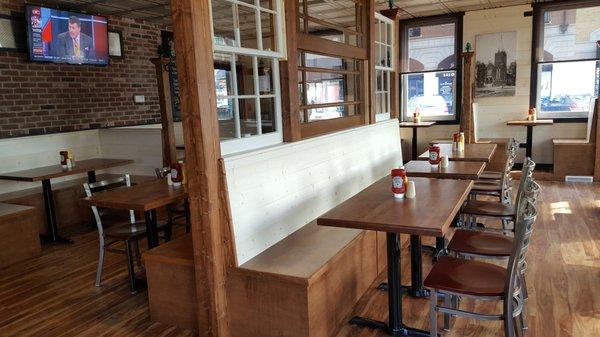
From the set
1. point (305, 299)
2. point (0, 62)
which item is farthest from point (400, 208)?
point (0, 62)

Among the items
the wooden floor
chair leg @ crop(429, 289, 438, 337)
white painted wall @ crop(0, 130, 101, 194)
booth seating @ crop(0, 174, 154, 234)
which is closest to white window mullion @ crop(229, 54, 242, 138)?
the wooden floor

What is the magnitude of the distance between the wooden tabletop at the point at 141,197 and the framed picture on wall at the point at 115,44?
346cm

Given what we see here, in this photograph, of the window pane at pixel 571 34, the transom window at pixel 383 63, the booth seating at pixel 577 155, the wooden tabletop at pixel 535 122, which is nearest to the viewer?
the transom window at pixel 383 63

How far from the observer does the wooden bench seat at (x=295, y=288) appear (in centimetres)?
233

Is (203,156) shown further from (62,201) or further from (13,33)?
(13,33)

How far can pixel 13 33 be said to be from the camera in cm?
511

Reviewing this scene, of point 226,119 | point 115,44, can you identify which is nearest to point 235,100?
point 226,119

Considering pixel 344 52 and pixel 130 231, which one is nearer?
pixel 130 231

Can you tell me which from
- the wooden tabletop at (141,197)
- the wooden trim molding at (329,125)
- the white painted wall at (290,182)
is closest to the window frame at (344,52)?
→ the wooden trim molding at (329,125)

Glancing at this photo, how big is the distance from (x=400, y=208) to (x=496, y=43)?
19.8 feet

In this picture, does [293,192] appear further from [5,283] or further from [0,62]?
[0,62]

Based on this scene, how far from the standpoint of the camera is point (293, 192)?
3078 millimetres

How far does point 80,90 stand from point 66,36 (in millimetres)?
699

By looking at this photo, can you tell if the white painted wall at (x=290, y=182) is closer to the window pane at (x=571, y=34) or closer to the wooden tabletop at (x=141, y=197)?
the wooden tabletop at (x=141, y=197)
